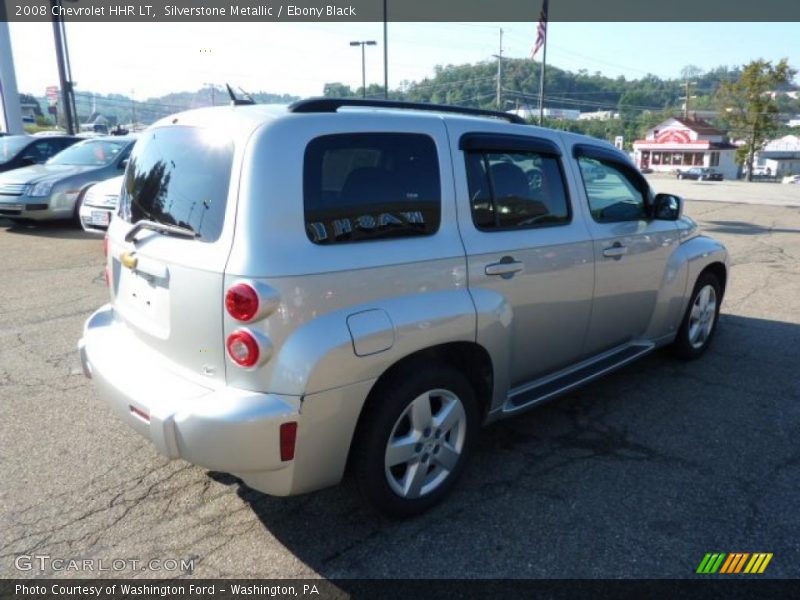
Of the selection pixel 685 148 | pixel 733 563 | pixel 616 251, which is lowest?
pixel 685 148

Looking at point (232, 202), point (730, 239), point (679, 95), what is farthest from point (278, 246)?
point (679, 95)

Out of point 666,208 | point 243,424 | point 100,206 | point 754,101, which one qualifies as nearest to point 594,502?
point 243,424

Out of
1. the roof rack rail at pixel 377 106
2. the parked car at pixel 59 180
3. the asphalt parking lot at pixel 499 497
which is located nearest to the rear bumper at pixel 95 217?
the parked car at pixel 59 180

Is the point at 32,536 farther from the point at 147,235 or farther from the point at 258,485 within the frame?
the point at 147,235

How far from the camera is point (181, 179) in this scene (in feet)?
9.25

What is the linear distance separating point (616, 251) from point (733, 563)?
6.33 ft

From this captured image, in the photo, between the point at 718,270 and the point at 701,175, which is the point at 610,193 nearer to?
the point at 718,270

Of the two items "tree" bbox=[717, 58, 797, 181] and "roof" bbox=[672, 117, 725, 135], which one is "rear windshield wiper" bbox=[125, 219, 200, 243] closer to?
"tree" bbox=[717, 58, 797, 181]

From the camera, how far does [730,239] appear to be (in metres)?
12.3

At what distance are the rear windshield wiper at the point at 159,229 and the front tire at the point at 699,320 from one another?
3.91 meters

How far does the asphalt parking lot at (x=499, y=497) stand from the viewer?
271 cm

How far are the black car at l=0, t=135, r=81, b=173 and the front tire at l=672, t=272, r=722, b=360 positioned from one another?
42.4ft

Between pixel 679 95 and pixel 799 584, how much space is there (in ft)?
444

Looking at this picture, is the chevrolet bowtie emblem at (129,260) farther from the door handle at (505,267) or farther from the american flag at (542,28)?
the american flag at (542,28)
